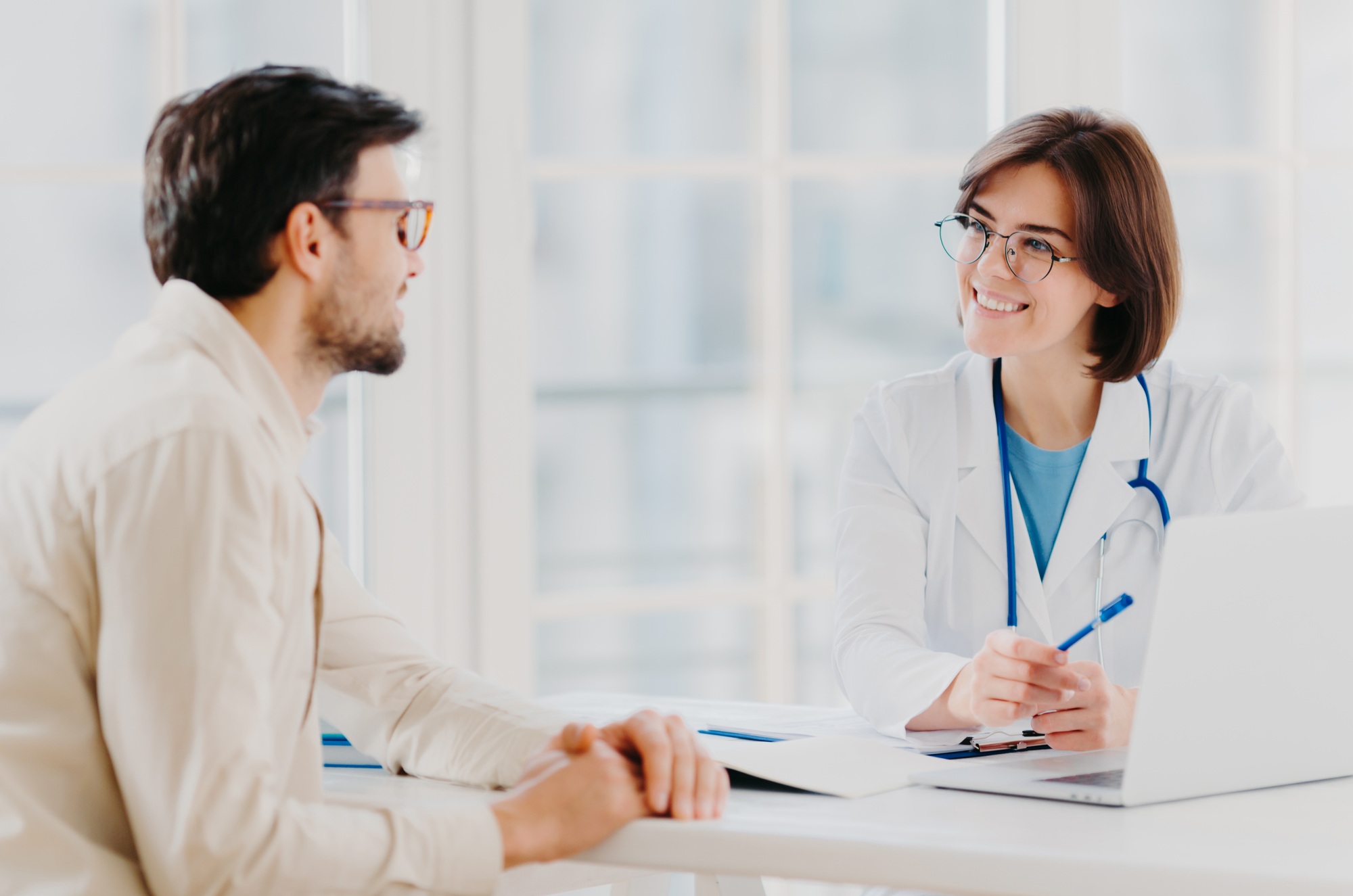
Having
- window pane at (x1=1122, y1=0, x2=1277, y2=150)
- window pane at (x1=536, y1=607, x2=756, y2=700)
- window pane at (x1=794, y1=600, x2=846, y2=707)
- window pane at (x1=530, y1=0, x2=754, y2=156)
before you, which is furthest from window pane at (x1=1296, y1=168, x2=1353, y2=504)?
window pane at (x1=536, y1=607, x2=756, y2=700)

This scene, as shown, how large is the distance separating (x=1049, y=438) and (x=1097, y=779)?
749mm

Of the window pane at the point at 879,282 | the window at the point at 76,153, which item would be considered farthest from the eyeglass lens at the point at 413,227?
the window pane at the point at 879,282

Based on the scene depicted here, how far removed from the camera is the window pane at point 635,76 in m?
4.10

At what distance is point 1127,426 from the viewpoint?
1.66 meters

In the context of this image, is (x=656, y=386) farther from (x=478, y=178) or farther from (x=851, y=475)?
(x=851, y=475)

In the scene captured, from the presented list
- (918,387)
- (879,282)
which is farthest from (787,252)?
(879,282)

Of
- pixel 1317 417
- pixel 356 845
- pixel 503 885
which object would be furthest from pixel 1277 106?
pixel 356 845

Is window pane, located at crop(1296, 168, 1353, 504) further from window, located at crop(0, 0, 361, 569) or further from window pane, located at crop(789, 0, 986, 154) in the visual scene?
window pane, located at crop(789, 0, 986, 154)

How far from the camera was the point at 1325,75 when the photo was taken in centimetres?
258

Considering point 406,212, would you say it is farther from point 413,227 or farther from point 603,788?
point 603,788

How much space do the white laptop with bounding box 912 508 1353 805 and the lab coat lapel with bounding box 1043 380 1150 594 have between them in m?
0.52

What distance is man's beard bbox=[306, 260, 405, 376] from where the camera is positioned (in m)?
1.10

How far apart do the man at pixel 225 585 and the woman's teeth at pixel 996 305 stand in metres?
0.85

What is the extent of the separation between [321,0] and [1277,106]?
190 cm
